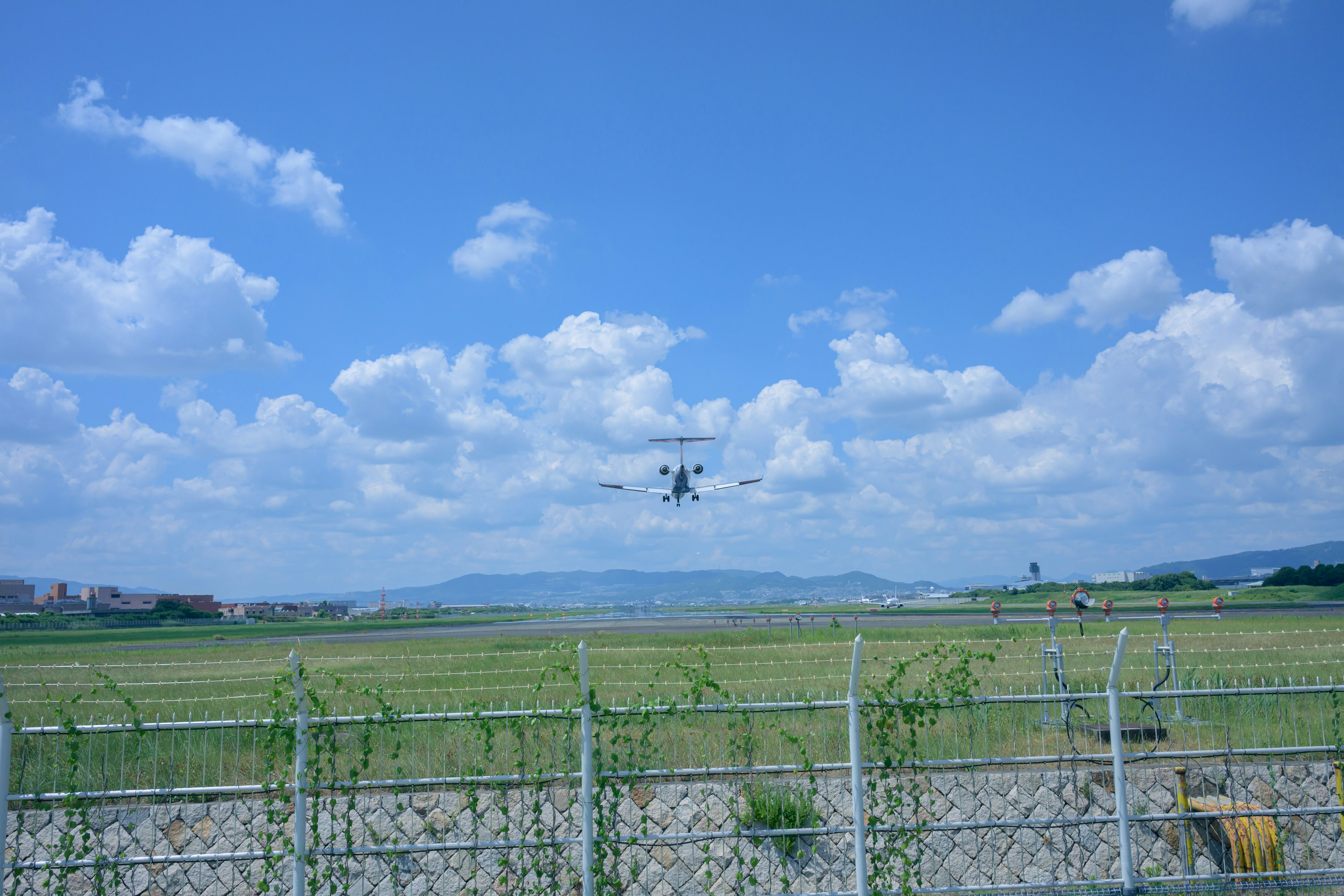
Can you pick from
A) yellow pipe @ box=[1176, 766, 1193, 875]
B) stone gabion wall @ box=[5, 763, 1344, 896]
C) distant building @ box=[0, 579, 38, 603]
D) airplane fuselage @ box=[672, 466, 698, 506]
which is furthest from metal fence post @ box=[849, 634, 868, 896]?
distant building @ box=[0, 579, 38, 603]

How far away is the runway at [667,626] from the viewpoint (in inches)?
1485

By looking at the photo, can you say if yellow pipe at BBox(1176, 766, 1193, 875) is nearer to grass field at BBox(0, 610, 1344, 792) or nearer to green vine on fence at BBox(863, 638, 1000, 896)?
grass field at BBox(0, 610, 1344, 792)

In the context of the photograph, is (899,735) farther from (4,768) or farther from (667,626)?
(667,626)

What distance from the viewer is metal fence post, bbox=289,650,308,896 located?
6773mm

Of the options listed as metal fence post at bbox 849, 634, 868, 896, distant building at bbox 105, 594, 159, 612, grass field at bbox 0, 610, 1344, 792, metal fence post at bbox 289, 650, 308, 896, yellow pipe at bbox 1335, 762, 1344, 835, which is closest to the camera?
metal fence post at bbox 289, 650, 308, 896

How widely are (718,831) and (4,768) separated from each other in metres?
6.36

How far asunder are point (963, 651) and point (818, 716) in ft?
16.5

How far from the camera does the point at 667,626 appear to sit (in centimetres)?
4884

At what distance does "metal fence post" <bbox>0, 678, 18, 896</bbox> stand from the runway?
2359 cm

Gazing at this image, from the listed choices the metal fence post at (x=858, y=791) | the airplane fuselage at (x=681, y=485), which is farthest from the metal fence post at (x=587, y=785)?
the airplane fuselage at (x=681, y=485)

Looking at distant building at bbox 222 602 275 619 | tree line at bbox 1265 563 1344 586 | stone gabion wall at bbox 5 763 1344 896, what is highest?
stone gabion wall at bbox 5 763 1344 896

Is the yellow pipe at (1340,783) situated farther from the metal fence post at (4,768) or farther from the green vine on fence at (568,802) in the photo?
the metal fence post at (4,768)

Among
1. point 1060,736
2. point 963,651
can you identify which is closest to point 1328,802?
point 1060,736

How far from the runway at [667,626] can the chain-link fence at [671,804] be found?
1875cm
